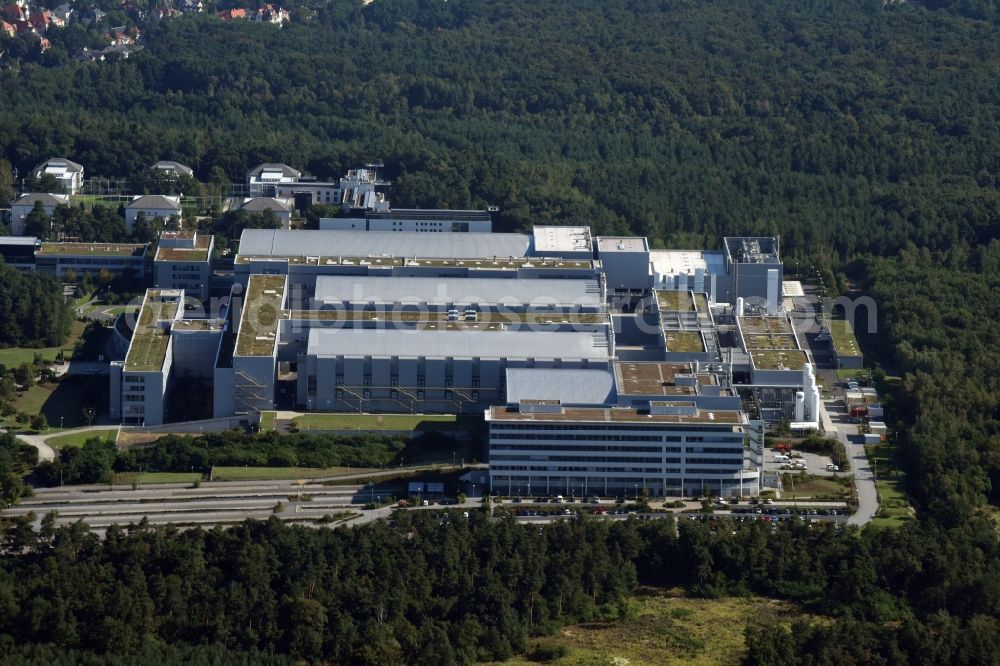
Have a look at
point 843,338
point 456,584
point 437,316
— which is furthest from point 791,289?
point 456,584

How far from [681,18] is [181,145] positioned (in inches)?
1629

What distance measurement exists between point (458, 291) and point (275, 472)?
1396 cm

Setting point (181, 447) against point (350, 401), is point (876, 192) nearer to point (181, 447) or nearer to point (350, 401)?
point (350, 401)

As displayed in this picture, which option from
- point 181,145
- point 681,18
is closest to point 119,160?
point 181,145

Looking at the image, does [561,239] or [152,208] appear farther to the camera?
[152,208]

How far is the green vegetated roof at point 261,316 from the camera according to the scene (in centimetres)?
7812

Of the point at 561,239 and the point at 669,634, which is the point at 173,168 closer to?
the point at 561,239

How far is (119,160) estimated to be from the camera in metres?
104

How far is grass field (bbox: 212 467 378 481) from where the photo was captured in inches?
2842

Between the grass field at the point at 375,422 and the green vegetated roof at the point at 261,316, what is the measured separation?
10.7 feet

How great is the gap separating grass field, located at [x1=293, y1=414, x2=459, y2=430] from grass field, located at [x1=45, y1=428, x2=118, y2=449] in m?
6.27

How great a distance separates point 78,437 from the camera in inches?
2960

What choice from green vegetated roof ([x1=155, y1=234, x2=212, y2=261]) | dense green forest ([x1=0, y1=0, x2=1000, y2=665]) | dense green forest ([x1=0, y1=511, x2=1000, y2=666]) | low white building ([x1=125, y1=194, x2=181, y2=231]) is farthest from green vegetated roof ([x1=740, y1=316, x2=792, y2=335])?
low white building ([x1=125, y1=194, x2=181, y2=231])

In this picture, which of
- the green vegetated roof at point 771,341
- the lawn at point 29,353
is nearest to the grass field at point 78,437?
the lawn at point 29,353
